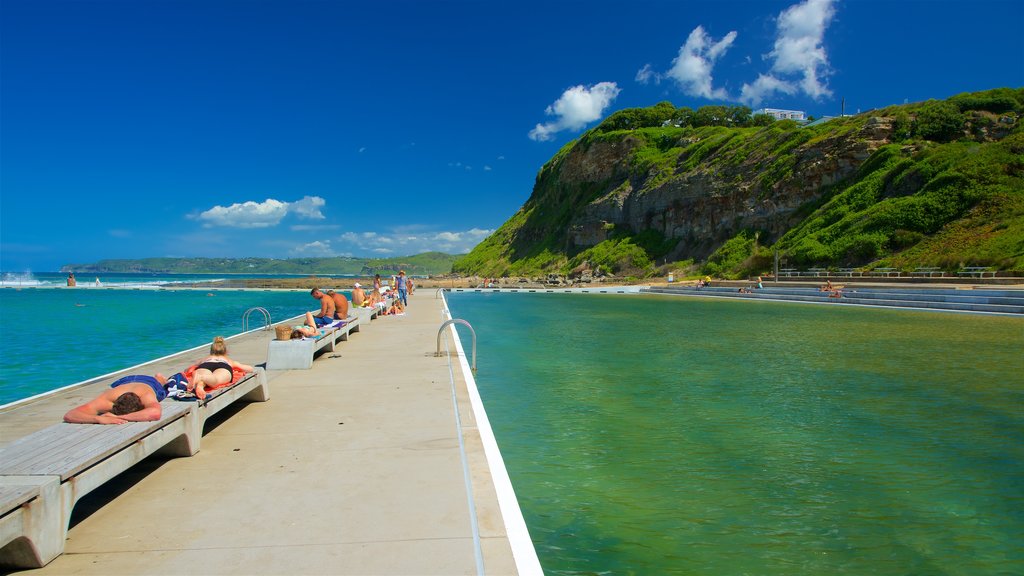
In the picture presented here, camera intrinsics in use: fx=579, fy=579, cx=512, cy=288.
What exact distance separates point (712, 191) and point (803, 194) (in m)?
9.57

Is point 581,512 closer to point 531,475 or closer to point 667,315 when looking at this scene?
point 531,475

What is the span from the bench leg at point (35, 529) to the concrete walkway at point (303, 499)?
0.09 metres

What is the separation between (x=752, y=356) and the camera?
40.1ft

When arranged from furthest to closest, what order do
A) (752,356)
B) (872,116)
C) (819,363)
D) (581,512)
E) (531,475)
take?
(872,116) → (752,356) → (819,363) → (531,475) → (581,512)

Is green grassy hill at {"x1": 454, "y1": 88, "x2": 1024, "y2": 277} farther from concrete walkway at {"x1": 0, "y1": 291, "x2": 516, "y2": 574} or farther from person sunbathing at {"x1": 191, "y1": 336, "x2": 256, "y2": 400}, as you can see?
person sunbathing at {"x1": 191, "y1": 336, "x2": 256, "y2": 400}

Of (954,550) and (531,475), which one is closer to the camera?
(954,550)

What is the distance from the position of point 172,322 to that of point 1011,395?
27147 millimetres

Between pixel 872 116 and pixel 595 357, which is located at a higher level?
pixel 872 116

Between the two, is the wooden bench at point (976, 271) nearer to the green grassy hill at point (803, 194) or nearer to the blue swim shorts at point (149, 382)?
the green grassy hill at point (803, 194)

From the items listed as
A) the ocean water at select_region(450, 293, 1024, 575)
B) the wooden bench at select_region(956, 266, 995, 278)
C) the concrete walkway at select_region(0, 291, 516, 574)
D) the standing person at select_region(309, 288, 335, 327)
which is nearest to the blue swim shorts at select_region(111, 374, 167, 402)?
the concrete walkway at select_region(0, 291, 516, 574)

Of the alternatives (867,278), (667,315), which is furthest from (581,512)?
(867,278)

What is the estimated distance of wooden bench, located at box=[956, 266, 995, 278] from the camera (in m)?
28.1

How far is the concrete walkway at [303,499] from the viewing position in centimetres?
316

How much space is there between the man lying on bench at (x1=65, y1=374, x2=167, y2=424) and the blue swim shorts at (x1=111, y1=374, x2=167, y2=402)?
82 mm
